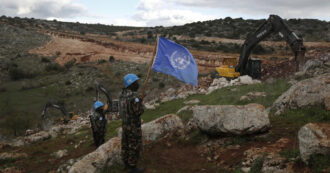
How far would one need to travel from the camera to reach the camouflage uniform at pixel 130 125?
546 centimetres

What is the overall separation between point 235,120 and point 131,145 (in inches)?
104

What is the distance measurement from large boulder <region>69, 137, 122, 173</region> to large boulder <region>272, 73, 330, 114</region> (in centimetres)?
489

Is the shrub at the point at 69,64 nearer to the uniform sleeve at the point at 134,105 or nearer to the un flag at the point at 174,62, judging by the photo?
the un flag at the point at 174,62

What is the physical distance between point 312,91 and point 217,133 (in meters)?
2.91

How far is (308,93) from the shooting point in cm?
747

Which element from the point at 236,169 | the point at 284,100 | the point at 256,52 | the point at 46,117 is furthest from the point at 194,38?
the point at 236,169

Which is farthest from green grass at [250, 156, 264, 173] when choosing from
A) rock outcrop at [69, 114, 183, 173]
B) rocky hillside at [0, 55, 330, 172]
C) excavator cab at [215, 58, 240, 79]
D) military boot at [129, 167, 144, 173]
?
excavator cab at [215, 58, 240, 79]

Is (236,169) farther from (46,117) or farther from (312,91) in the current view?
(46,117)

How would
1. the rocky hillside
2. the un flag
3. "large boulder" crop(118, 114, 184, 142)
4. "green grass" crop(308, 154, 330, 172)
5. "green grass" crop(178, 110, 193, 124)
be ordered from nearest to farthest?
1. "green grass" crop(308, 154, 330, 172)
2. the rocky hillside
3. the un flag
4. "large boulder" crop(118, 114, 184, 142)
5. "green grass" crop(178, 110, 193, 124)

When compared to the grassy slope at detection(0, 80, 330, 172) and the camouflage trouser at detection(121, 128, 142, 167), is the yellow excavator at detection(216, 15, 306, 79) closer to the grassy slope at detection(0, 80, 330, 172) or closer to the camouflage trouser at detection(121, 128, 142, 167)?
the grassy slope at detection(0, 80, 330, 172)

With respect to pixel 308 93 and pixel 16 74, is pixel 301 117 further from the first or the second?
pixel 16 74

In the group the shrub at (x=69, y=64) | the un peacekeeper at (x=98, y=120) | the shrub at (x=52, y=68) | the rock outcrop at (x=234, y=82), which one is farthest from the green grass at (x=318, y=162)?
the shrub at (x=69, y=64)

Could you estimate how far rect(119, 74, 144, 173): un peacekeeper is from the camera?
17.9 feet

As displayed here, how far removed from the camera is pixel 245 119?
6.53 metres
